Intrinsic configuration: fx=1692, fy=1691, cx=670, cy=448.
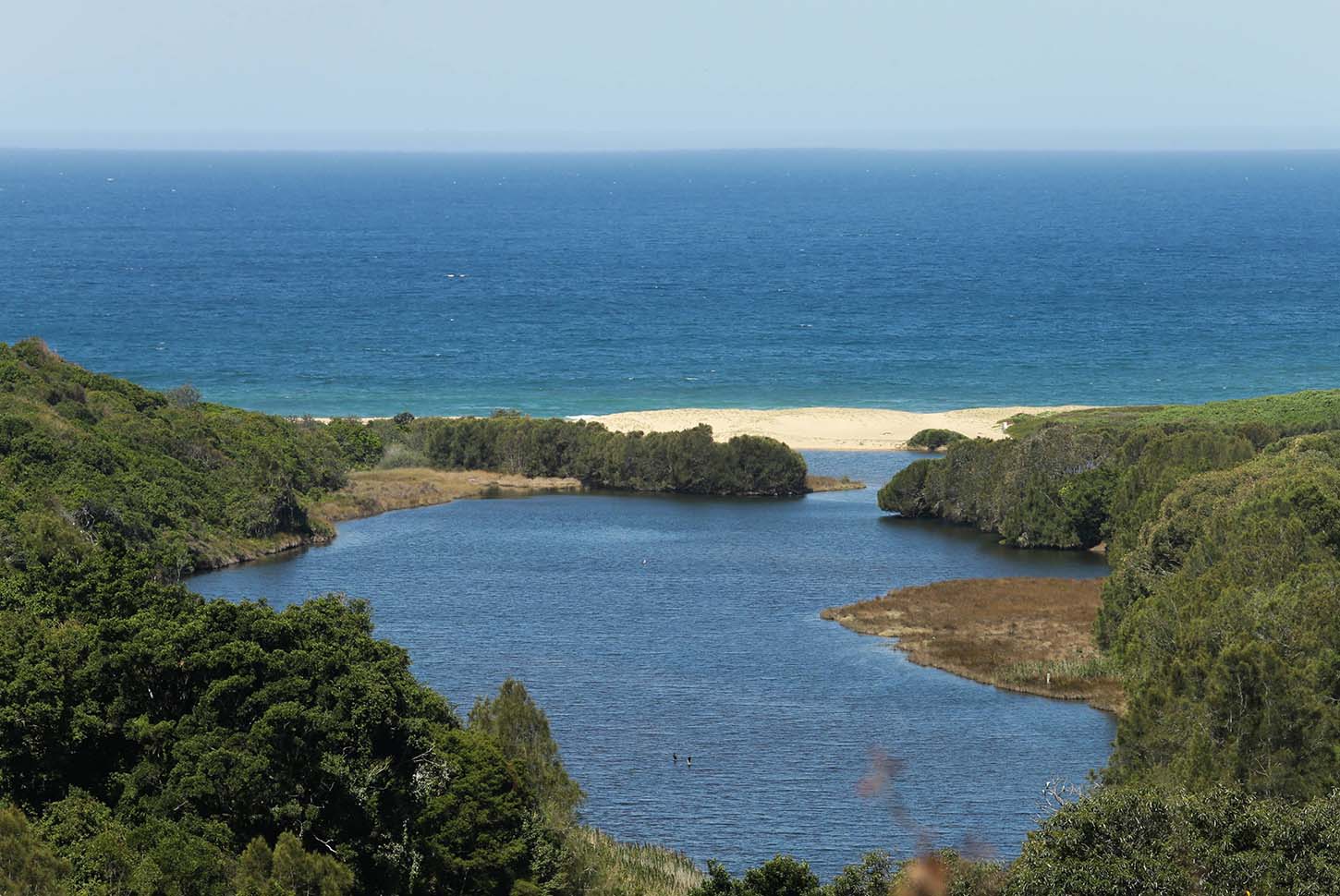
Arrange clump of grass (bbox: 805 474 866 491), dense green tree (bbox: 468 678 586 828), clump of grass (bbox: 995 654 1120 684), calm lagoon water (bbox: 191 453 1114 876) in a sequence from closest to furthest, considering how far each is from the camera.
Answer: dense green tree (bbox: 468 678 586 828)
calm lagoon water (bbox: 191 453 1114 876)
clump of grass (bbox: 995 654 1120 684)
clump of grass (bbox: 805 474 866 491)

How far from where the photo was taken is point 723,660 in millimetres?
53719

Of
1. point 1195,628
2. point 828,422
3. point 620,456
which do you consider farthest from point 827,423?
point 1195,628

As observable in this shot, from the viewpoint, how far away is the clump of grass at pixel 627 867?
31422 millimetres

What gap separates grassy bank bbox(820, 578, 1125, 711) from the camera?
51.8 meters

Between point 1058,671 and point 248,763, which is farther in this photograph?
point 1058,671

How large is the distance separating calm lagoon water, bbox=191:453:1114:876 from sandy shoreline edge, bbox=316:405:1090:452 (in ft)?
56.9

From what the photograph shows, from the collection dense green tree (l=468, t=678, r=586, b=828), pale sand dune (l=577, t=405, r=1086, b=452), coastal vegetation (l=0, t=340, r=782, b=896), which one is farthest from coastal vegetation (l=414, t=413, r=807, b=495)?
dense green tree (l=468, t=678, r=586, b=828)

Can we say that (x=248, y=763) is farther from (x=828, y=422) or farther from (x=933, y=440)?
(x=828, y=422)

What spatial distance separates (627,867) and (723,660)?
20.6 meters

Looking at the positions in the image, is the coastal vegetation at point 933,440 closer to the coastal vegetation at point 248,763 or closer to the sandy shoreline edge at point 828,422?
the sandy shoreline edge at point 828,422

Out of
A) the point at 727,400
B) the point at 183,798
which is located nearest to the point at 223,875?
the point at 183,798

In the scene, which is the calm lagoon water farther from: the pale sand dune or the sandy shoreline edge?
the pale sand dune

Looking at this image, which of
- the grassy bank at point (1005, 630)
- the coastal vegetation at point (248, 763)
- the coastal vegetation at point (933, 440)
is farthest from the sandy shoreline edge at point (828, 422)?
the coastal vegetation at point (248, 763)

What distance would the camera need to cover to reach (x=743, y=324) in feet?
533
